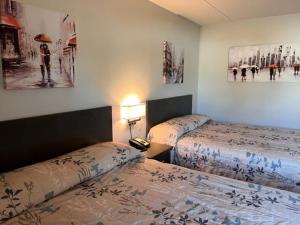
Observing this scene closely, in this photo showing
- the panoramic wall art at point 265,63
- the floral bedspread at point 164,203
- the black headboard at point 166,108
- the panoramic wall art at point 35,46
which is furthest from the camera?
the panoramic wall art at point 265,63

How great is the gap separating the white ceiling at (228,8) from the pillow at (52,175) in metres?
1.89

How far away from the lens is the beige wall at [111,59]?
1799mm

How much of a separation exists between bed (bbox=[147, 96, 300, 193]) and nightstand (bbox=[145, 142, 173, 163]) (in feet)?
0.41

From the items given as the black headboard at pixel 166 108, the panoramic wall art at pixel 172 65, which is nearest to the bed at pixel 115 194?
the black headboard at pixel 166 108

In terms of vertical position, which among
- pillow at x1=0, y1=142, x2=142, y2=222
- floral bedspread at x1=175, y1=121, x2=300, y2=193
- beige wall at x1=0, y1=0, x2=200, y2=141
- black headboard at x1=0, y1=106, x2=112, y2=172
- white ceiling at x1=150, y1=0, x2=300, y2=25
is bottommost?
floral bedspread at x1=175, y1=121, x2=300, y2=193

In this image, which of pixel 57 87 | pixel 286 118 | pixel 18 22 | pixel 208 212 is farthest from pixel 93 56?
pixel 286 118

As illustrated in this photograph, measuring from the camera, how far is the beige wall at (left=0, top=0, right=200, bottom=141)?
1799mm

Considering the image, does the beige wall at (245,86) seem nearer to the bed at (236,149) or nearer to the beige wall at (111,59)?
the bed at (236,149)

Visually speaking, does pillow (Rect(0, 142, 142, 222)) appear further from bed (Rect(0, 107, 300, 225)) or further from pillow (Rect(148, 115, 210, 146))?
pillow (Rect(148, 115, 210, 146))

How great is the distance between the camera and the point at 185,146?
2715mm

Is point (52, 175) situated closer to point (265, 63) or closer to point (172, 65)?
point (172, 65)

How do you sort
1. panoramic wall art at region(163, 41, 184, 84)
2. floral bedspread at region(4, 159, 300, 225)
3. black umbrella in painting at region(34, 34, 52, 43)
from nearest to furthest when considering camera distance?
1. floral bedspread at region(4, 159, 300, 225)
2. black umbrella in painting at region(34, 34, 52, 43)
3. panoramic wall art at region(163, 41, 184, 84)

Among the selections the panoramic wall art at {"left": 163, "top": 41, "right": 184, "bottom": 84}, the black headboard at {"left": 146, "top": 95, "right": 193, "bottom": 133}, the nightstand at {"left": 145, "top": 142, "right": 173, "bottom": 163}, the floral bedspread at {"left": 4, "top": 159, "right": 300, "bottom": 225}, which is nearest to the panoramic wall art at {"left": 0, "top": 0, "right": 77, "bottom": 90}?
the floral bedspread at {"left": 4, "top": 159, "right": 300, "bottom": 225}

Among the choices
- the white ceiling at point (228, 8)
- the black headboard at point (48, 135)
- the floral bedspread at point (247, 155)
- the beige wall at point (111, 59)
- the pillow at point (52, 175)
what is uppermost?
the white ceiling at point (228, 8)
